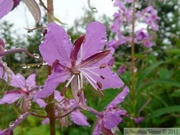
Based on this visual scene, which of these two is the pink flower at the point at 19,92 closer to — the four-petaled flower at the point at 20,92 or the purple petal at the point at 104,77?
the four-petaled flower at the point at 20,92

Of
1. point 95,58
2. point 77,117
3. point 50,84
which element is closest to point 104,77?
point 95,58

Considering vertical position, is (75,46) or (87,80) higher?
(75,46)

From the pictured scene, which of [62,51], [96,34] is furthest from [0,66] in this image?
[96,34]

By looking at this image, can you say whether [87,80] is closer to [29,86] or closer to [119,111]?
[119,111]

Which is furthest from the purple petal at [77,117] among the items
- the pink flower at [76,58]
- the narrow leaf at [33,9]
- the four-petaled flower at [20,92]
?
the narrow leaf at [33,9]

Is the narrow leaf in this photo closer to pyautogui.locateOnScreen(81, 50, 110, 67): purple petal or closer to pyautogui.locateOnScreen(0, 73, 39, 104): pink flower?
pyautogui.locateOnScreen(81, 50, 110, 67): purple petal

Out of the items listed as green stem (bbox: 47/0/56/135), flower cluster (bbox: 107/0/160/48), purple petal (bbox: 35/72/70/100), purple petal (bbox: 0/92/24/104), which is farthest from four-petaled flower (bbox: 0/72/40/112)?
flower cluster (bbox: 107/0/160/48)

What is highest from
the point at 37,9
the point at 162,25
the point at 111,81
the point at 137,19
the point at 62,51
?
the point at 162,25
